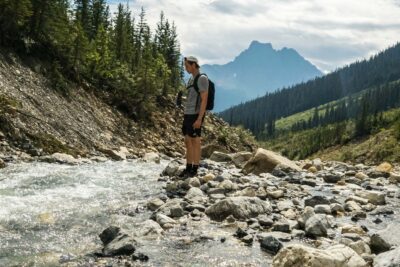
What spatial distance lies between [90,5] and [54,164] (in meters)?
52.2

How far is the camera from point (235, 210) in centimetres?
935

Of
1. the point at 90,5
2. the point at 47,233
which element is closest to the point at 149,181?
the point at 47,233

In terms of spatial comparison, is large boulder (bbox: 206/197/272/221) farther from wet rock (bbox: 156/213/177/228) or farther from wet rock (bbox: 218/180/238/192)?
wet rock (bbox: 218/180/238/192)

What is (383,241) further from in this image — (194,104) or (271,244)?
(194,104)

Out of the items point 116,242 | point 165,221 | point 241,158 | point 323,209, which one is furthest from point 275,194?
point 241,158

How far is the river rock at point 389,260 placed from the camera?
221 inches

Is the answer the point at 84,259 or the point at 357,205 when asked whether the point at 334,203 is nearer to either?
the point at 357,205

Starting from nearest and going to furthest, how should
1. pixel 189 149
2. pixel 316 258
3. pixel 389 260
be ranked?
pixel 316 258 → pixel 389 260 → pixel 189 149

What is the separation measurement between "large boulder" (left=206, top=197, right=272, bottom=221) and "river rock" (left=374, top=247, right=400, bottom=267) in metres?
3.56

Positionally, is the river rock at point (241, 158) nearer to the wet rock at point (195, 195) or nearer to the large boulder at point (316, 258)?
the wet rock at point (195, 195)

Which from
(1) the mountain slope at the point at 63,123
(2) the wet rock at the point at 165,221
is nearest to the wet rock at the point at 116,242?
(2) the wet rock at the point at 165,221

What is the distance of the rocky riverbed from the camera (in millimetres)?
6308

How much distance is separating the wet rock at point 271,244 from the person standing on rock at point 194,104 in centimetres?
622

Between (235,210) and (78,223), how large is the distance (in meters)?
3.23
